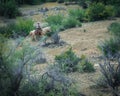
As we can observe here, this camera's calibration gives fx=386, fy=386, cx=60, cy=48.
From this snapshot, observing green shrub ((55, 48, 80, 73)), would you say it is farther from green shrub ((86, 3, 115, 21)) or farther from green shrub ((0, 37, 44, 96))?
green shrub ((86, 3, 115, 21))

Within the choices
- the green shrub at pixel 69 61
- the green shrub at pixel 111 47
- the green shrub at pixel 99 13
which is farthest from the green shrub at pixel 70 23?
the green shrub at pixel 69 61

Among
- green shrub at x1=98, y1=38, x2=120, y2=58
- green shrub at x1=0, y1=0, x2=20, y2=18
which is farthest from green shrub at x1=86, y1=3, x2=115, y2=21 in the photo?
green shrub at x1=98, y1=38, x2=120, y2=58

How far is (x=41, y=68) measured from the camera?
38.8 ft

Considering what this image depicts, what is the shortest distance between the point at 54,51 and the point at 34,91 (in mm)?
6964

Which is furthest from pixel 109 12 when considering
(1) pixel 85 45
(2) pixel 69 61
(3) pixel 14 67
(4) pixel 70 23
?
(3) pixel 14 67

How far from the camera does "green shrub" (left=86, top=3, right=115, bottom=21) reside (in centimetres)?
2325

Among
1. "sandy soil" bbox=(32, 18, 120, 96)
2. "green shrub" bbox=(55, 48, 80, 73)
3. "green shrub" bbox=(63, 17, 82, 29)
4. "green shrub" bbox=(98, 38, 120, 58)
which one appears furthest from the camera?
"green shrub" bbox=(63, 17, 82, 29)

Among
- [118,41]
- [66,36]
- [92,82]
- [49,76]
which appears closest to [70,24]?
[66,36]

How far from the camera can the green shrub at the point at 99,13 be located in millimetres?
23250

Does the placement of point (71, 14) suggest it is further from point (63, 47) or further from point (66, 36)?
point (63, 47)

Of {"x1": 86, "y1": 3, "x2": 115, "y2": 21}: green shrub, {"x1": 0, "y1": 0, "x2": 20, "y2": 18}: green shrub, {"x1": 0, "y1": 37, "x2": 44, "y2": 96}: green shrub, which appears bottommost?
{"x1": 0, "y1": 0, "x2": 20, "y2": 18}: green shrub

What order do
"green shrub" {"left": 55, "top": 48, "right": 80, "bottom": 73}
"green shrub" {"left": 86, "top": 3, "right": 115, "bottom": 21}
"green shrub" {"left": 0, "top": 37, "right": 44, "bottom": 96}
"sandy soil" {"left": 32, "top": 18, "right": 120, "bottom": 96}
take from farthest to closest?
"green shrub" {"left": 86, "top": 3, "right": 115, "bottom": 21} < "green shrub" {"left": 55, "top": 48, "right": 80, "bottom": 73} < "sandy soil" {"left": 32, "top": 18, "right": 120, "bottom": 96} < "green shrub" {"left": 0, "top": 37, "right": 44, "bottom": 96}

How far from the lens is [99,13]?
2316 cm

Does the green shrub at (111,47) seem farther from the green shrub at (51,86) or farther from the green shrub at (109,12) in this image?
the green shrub at (109,12)
